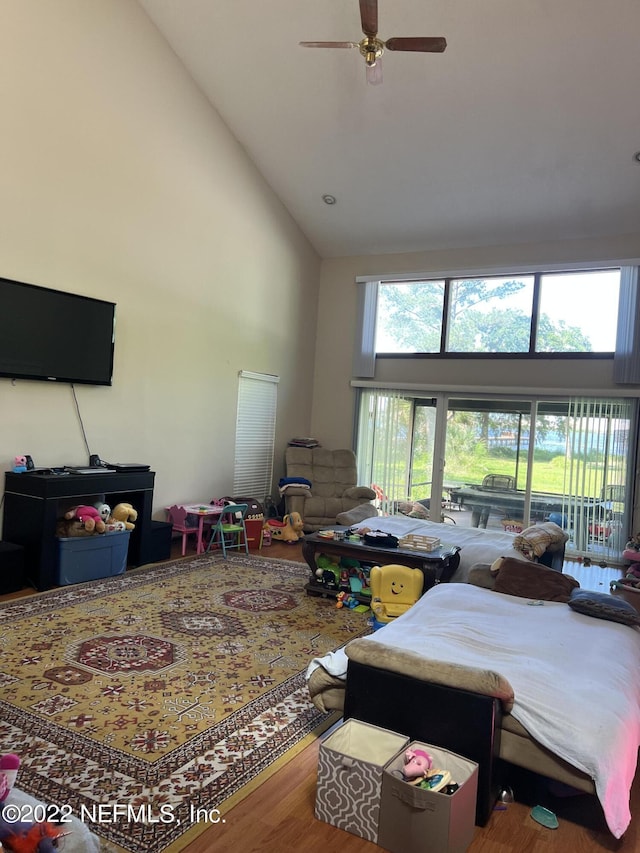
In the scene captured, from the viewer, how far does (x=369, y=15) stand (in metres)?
3.54

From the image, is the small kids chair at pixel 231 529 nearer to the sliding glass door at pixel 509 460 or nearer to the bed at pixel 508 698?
the sliding glass door at pixel 509 460

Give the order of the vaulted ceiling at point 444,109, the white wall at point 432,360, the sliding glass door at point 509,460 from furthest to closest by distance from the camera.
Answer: the white wall at point 432,360 → the sliding glass door at point 509,460 → the vaulted ceiling at point 444,109

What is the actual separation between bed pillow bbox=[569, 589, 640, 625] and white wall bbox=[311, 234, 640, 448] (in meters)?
3.77

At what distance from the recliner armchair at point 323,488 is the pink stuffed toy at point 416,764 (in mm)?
4182

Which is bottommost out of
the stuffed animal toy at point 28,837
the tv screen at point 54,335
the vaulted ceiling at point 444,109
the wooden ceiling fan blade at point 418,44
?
the stuffed animal toy at point 28,837

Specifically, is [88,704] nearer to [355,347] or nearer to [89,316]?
[89,316]

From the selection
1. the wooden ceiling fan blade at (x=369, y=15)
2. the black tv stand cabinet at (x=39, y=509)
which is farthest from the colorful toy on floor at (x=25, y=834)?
the wooden ceiling fan blade at (x=369, y=15)

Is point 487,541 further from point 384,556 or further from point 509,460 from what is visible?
point 509,460

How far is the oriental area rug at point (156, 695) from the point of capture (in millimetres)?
2053

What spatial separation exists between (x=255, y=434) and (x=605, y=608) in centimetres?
472

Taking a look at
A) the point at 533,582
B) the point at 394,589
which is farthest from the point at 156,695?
the point at 533,582

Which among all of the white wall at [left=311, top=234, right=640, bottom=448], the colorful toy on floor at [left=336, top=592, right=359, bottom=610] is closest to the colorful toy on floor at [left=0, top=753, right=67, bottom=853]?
the colorful toy on floor at [left=336, top=592, right=359, bottom=610]

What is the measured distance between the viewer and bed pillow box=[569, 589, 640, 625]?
9.45ft

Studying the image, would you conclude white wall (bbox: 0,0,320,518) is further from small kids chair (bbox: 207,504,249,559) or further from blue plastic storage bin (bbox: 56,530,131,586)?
blue plastic storage bin (bbox: 56,530,131,586)
